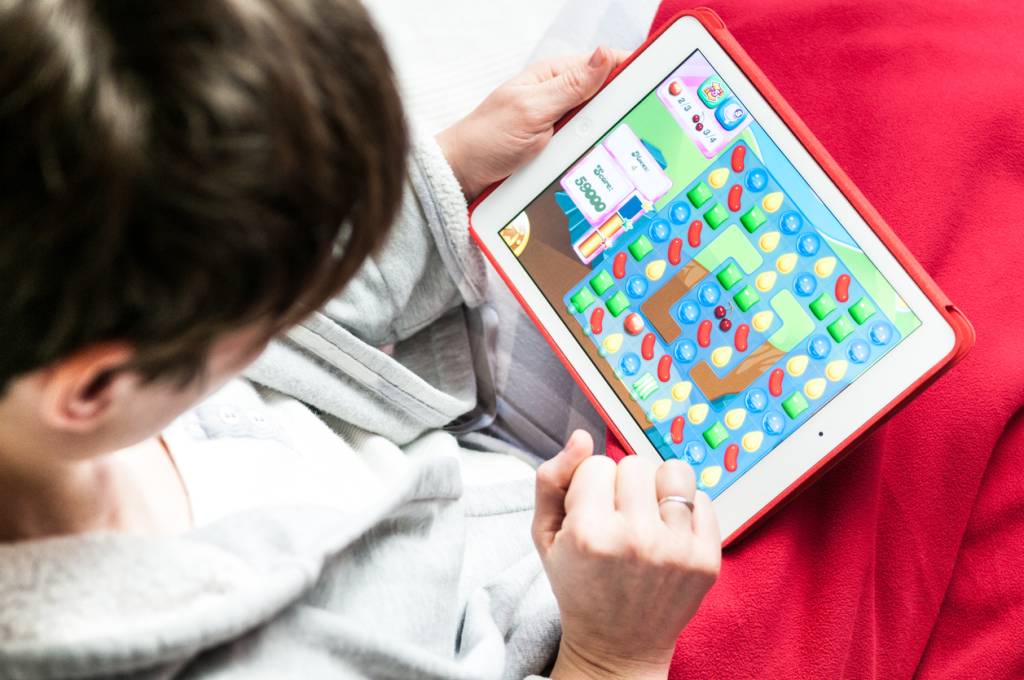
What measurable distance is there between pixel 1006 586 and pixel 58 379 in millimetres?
528

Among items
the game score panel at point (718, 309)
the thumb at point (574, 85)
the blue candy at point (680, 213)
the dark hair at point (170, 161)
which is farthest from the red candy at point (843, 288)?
the dark hair at point (170, 161)

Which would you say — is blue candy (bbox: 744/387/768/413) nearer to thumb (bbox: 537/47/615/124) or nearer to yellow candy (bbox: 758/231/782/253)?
yellow candy (bbox: 758/231/782/253)

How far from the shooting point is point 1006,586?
0.54 m

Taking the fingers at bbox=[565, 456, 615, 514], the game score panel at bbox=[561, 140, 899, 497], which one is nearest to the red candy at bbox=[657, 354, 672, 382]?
the game score panel at bbox=[561, 140, 899, 497]

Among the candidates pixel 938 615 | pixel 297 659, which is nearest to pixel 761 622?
pixel 938 615

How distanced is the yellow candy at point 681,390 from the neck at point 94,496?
0.30 metres

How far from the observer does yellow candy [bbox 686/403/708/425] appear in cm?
55

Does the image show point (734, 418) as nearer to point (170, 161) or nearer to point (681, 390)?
point (681, 390)

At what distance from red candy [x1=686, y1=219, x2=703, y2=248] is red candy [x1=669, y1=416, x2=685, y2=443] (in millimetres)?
109

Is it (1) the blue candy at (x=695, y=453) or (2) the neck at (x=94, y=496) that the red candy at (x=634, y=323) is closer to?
(1) the blue candy at (x=695, y=453)

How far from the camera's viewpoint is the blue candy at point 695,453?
553 millimetres

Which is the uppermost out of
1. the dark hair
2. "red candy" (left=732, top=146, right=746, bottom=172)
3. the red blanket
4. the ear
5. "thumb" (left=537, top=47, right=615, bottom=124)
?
the dark hair

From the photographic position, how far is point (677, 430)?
0.56 m

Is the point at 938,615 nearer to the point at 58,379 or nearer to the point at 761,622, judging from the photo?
the point at 761,622
